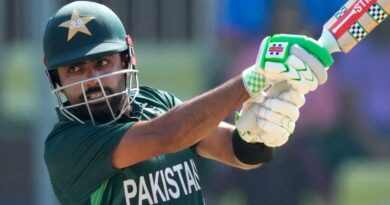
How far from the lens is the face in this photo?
174 inches

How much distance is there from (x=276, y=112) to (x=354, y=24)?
0.39 metres

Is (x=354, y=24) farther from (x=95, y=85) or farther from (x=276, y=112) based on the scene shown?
(x=95, y=85)

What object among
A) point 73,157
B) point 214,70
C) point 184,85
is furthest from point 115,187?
point 184,85

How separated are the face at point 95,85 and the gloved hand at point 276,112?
1.85ft

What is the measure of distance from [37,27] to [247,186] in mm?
1817

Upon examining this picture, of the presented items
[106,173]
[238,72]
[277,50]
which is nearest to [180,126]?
[106,173]

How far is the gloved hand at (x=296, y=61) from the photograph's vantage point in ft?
12.6

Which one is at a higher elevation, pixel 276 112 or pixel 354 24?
pixel 354 24

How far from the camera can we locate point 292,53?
384cm

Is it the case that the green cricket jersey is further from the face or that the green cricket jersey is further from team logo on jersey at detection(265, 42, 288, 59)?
team logo on jersey at detection(265, 42, 288, 59)

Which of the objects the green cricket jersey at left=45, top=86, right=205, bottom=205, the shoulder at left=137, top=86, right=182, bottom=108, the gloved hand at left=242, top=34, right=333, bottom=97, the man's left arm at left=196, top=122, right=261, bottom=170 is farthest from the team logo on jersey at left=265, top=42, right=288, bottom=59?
the shoulder at left=137, top=86, right=182, bottom=108

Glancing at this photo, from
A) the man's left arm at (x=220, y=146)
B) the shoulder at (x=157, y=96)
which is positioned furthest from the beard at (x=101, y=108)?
the man's left arm at (x=220, y=146)

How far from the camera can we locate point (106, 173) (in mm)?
4344

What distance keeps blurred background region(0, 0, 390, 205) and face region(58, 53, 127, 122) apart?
112 inches
